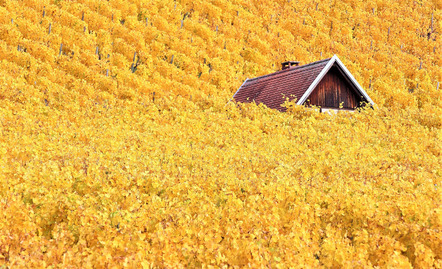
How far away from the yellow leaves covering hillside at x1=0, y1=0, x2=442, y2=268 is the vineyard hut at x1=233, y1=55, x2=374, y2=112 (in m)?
1.81

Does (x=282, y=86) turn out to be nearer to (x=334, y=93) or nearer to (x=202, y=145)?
(x=334, y=93)

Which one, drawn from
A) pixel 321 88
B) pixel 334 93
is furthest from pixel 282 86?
pixel 334 93

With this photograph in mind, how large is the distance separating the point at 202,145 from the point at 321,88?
9.86 meters

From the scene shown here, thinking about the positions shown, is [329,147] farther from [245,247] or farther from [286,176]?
[245,247]

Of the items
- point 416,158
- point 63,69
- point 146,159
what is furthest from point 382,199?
point 63,69

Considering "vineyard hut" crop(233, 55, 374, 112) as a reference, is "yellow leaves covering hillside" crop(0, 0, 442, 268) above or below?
below

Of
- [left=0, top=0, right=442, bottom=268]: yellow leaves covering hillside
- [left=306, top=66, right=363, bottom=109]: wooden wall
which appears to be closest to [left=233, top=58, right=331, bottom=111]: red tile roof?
[left=306, top=66, right=363, bottom=109]: wooden wall

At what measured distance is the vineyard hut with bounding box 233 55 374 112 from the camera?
19000mm

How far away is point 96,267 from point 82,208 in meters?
1.26

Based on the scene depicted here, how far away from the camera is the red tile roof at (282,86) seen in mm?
19156

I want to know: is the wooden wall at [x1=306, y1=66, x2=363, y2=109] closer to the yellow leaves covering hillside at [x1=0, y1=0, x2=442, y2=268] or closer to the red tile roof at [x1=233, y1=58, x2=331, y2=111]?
the red tile roof at [x1=233, y1=58, x2=331, y2=111]

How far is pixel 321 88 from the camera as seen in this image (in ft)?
64.5

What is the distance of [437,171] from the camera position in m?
8.31

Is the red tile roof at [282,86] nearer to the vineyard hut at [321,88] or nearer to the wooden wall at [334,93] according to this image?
the vineyard hut at [321,88]
